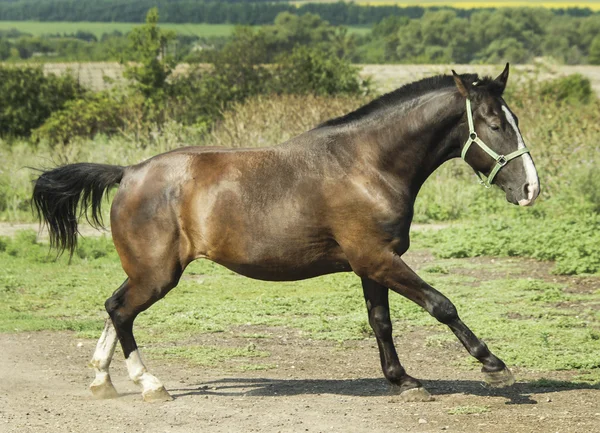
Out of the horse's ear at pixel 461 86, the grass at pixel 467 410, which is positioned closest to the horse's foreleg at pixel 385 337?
the grass at pixel 467 410

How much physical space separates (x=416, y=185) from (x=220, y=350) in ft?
8.61

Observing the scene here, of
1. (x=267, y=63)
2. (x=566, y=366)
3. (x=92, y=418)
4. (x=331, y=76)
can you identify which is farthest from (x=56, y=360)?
(x=267, y=63)

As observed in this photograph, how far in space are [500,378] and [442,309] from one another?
58 cm

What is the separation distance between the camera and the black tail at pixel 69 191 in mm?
7976

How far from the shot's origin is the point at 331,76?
93.6ft

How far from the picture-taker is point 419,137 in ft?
23.9

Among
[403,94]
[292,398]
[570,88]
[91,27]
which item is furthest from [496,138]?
[91,27]

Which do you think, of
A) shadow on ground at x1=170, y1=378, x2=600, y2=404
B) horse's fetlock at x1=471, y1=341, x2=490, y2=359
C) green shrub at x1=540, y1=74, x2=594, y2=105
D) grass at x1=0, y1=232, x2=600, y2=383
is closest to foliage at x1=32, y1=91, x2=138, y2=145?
green shrub at x1=540, y1=74, x2=594, y2=105

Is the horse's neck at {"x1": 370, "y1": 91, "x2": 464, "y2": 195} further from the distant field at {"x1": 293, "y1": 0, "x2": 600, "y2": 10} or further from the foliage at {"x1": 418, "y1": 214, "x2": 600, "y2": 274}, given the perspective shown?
the distant field at {"x1": 293, "y1": 0, "x2": 600, "y2": 10}

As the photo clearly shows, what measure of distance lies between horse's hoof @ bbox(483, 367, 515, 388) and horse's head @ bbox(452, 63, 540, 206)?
3.62ft

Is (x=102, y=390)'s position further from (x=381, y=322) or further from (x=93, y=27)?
(x=93, y=27)

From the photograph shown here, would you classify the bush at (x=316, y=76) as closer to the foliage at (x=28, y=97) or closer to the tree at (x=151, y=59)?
the tree at (x=151, y=59)

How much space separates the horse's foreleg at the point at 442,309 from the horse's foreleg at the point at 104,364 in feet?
6.46

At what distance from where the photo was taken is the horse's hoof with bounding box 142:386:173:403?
24.3 ft
